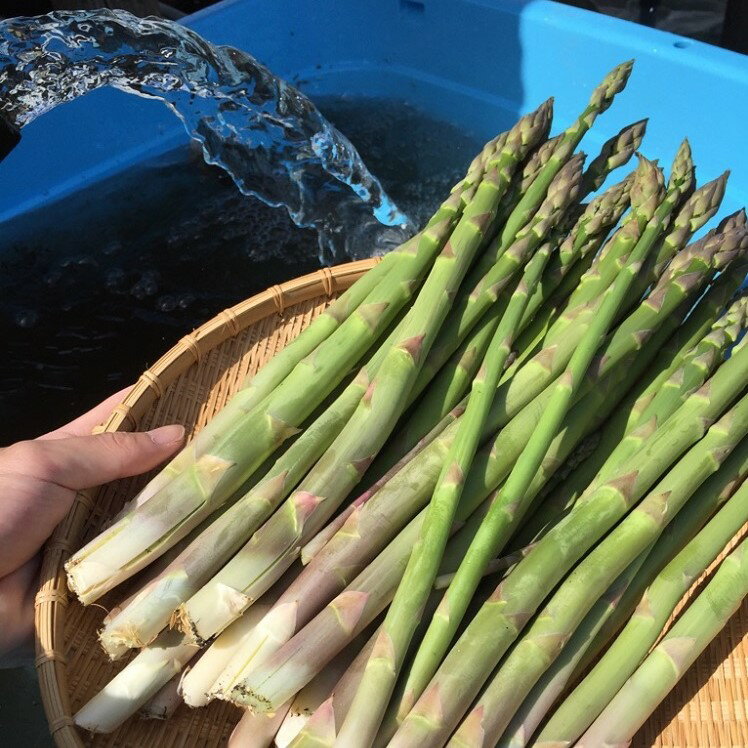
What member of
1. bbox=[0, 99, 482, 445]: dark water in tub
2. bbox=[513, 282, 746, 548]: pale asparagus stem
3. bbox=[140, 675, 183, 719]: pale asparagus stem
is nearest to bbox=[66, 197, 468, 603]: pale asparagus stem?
bbox=[140, 675, 183, 719]: pale asparagus stem

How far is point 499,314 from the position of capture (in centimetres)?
165

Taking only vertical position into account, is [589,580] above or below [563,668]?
above

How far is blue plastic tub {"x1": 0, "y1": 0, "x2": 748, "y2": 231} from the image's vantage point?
10.8ft

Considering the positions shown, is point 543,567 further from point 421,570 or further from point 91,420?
point 91,420

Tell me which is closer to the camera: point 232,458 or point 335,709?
point 335,709

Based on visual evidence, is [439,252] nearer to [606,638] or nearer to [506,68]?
[606,638]

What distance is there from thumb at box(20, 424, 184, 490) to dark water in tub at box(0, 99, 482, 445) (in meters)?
1.21

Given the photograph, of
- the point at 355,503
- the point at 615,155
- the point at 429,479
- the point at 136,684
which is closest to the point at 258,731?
the point at 136,684

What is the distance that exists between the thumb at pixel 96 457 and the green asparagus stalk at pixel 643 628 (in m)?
0.98

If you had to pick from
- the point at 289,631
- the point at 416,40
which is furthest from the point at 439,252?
the point at 416,40

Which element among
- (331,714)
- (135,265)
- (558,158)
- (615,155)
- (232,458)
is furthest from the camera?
(135,265)

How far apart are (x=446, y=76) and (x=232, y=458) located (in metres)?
3.20

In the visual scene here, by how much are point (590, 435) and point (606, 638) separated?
15.9 inches

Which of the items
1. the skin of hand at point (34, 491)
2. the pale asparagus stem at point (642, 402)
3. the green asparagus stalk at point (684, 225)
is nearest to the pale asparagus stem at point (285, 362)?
the skin of hand at point (34, 491)
